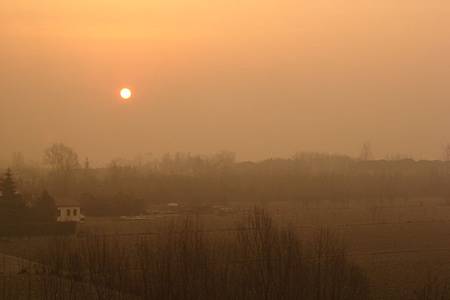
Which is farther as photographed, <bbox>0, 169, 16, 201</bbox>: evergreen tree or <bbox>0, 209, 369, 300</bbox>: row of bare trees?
<bbox>0, 169, 16, 201</bbox>: evergreen tree

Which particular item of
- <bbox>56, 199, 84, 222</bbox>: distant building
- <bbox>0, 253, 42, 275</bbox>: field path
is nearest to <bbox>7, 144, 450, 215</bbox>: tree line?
<bbox>56, 199, 84, 222</bbox>: distant building

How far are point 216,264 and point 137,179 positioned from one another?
42865mm

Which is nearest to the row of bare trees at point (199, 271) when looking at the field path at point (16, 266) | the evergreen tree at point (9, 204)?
the field path at point (16, 266)

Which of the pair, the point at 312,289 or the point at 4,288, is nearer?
the point at 312,289

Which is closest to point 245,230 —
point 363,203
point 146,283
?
Answer: point 146,283

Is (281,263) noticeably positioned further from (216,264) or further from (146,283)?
(146,283)

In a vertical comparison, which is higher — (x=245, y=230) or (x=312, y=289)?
(x=245, y=230)

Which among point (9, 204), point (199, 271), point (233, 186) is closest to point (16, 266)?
point (199, 271)

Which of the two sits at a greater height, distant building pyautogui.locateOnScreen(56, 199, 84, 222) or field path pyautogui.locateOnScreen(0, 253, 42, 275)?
distant building pyautogui.locateOnScreen(56, 199, 84, 222)

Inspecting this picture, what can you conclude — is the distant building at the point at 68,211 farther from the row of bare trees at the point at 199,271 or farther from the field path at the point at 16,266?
the row of bare trees at the point at 199,271

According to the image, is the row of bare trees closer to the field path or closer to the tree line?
the field path

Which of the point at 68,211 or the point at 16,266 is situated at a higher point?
the point at 68,211

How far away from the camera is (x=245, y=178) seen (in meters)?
55.2

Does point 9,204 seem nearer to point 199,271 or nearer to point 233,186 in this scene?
point 199,271
